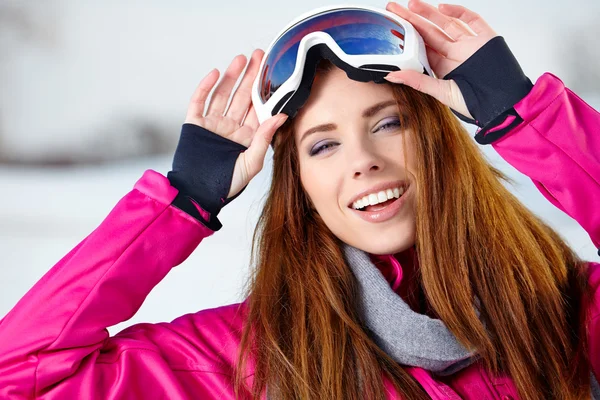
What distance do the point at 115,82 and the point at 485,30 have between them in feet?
9.29

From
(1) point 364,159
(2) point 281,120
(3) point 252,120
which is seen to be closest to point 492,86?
(1) point 364,159

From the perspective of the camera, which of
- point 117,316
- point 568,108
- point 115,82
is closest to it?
point 568,108

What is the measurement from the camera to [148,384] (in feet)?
Answer: 7.07

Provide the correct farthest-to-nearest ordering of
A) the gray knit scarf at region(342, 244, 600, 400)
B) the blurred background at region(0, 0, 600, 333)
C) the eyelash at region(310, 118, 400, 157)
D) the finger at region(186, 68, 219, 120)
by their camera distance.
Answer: the blurred background at region(0, 0, 600, 333) < the finger at region(186, 68, 219, 120) < the eyelash at region(310, 118, 400, 157) < the gray knit scarf at region(342, 244, 600, 400)

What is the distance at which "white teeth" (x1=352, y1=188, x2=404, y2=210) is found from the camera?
86.7 inches

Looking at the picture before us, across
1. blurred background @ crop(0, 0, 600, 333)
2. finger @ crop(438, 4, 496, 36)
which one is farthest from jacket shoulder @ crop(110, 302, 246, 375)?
blurred background @ crop(0, 0, 600, 333)

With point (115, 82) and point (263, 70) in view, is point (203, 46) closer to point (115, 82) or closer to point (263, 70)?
point (115, 82)

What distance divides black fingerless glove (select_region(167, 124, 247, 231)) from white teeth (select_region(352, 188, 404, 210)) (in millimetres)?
359

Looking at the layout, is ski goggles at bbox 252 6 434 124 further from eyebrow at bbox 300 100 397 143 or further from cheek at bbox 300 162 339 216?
cheek at bbox 300 162 339 216

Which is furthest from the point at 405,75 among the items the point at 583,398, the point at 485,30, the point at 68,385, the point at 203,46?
the point at 203,46

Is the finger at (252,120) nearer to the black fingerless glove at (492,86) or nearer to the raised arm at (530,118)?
the raised arm at (530,118)

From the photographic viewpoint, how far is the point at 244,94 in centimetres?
246

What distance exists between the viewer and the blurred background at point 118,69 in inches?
176

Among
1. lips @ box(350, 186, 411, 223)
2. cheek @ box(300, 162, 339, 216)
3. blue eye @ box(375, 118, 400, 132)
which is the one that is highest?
blue eye @ box(375, 118, 400, 132)
